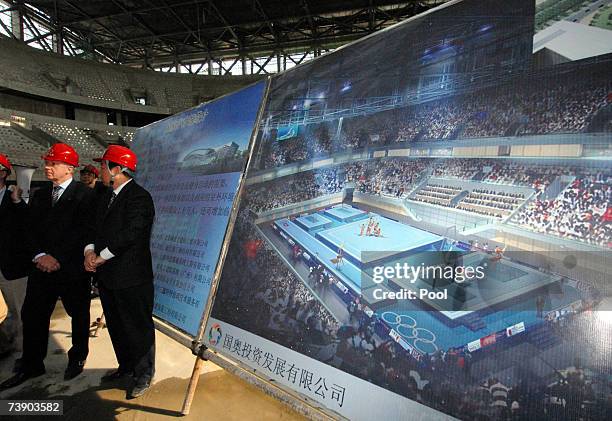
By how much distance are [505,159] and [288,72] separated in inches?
49.2

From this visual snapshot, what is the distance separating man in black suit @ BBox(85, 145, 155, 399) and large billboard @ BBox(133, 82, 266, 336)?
0.47 feet

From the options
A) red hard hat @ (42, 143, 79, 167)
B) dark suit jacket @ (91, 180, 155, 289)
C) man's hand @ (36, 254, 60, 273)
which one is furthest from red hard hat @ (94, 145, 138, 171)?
man's hand @ (36, 254, 60, 273)

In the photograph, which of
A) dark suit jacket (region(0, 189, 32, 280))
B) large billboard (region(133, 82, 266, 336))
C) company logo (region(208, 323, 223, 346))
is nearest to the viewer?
company logo (region(208, 323, 223, 346))

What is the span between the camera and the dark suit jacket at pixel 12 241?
230cm

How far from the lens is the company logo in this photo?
1611mm

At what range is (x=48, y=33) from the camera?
17484 millimetres

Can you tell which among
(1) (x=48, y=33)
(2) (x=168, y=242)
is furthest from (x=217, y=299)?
(1) (x=48, y=33)

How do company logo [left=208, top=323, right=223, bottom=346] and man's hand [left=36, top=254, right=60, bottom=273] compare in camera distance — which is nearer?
company logo [left=208, top=323, right=223, bottom=346]

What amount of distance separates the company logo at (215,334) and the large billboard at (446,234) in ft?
0.66

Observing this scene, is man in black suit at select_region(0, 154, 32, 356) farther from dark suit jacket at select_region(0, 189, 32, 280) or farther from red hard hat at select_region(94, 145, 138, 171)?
red hard hat at select_region(94, 145, 138, 171)

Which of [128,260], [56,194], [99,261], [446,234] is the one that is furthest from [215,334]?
[56,194]

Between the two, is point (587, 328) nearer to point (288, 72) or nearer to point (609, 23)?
point (609, 23)

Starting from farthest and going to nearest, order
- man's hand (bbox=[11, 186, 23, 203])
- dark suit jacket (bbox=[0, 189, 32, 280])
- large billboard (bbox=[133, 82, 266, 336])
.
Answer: man's hand (bbox=[11, 186, 23, 203]) < dark suit jacket (bbox=[0, 189, 32, 280]) < large billboard (bbox=[133, 82, 266, 336])

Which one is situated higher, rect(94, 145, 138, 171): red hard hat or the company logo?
rect(94, 145, 138, 171): red hard hat
